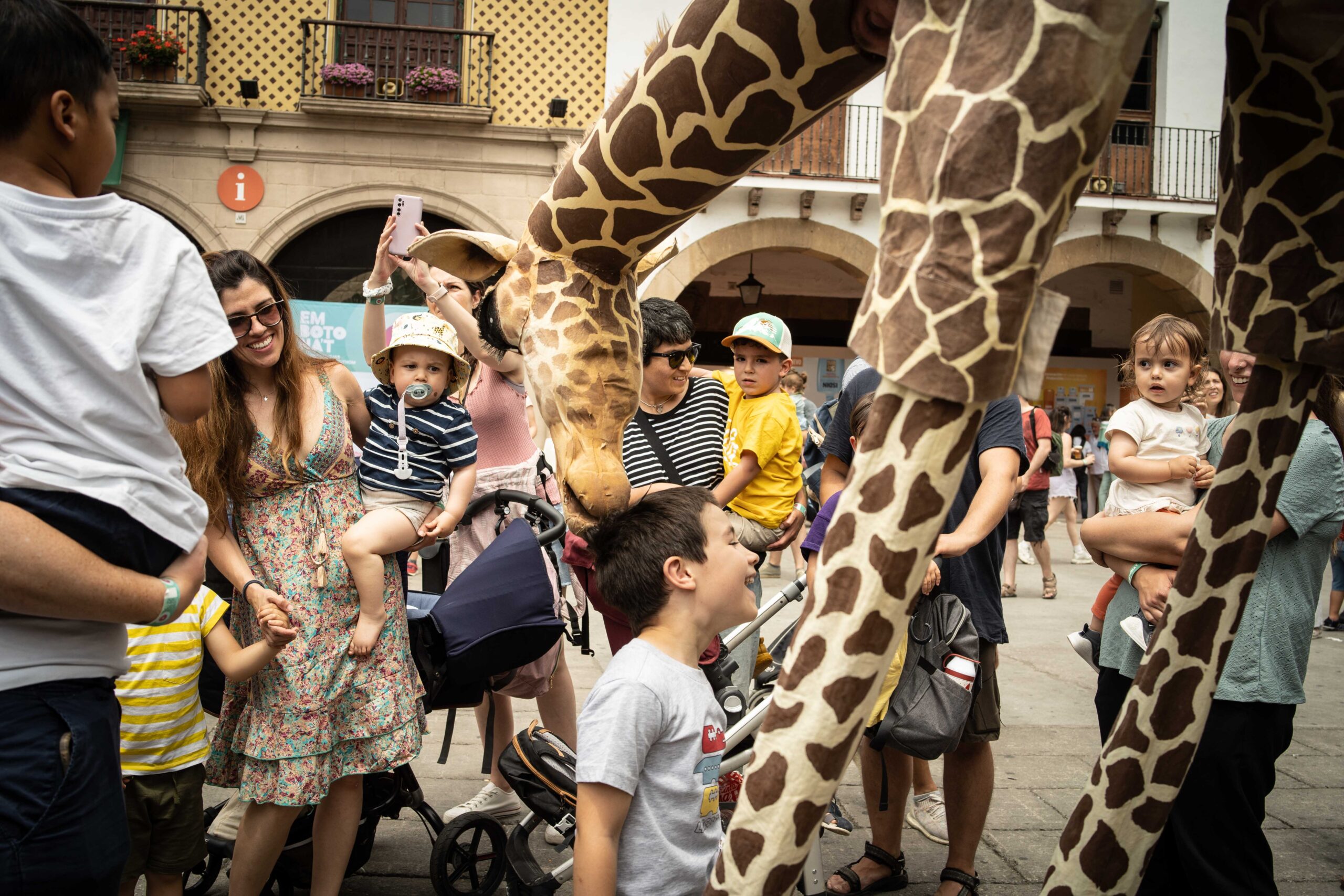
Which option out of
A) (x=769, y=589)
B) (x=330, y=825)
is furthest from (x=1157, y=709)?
(x=769, y=589)

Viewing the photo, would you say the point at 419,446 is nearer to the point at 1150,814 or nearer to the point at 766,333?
the point at 766,333

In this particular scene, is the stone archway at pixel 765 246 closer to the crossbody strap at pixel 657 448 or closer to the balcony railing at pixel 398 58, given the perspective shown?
the balcony railing at pixel 398 58

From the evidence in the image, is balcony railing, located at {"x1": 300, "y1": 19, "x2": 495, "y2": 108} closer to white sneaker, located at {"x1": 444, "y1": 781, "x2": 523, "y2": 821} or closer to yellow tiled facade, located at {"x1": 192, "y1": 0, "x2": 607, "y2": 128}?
yellow tiled facade, located at {"x1": 192, "y1": 0, "x2": 607, "y2": 128}

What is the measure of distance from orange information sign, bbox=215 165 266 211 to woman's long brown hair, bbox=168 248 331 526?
11.6 metres

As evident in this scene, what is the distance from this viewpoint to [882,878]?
131 inches

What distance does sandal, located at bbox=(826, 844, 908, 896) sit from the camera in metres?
3.28

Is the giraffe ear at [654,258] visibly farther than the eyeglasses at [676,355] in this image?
No

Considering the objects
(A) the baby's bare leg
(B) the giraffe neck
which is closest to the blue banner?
(A) the baby's bare leg

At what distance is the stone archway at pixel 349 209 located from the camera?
13.5 meters

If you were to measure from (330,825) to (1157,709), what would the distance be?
2.29 m

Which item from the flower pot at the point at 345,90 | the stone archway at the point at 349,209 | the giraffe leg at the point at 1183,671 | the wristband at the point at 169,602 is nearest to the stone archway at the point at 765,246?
the stone archway at the point at 349,209

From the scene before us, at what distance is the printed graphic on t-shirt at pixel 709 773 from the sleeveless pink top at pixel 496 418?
6.40 feet

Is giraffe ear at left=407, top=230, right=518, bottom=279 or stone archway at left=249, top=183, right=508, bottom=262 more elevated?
stone archway at left=249, top=183, right=508, bottom=262

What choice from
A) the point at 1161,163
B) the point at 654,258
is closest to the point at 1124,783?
the point at 654,258
